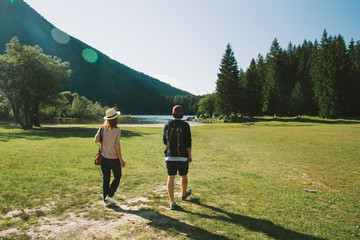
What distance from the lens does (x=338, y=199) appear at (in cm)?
582

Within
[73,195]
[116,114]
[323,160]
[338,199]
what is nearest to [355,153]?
[323,160]

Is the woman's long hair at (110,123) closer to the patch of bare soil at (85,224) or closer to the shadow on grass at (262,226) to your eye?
the patch of bare soil at (85,224)

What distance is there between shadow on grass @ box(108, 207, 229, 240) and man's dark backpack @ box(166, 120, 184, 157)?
1461 millimetres

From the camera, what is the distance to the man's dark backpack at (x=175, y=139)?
5.02 metres

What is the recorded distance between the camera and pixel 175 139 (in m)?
5.03

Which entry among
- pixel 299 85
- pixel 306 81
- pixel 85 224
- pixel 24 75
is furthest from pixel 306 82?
pixel 85 224

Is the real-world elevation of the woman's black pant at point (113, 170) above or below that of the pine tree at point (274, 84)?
below

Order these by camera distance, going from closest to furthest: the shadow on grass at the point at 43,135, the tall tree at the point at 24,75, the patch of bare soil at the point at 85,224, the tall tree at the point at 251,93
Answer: the patch of bare soil at the point at 85,224, the shadow on grass at the point at 43,135, the tall tree at the point at 24,75, the tall tree at the point at 251,93

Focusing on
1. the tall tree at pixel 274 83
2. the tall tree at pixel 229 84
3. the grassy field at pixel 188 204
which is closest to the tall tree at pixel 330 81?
the tall tree at pixel 274 83

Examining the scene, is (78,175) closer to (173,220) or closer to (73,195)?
(73,195)

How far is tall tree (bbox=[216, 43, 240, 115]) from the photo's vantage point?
63.9 m

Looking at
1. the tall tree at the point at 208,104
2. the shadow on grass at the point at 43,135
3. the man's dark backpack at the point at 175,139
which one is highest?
the tall tree at the point at 208,104

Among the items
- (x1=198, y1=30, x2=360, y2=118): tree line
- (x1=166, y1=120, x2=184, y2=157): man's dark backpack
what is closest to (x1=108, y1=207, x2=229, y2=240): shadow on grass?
(x1=166, y1=120, x2=184, y2=157): man's dark backpack

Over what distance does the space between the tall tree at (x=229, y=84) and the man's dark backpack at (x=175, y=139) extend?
61.1 meters
